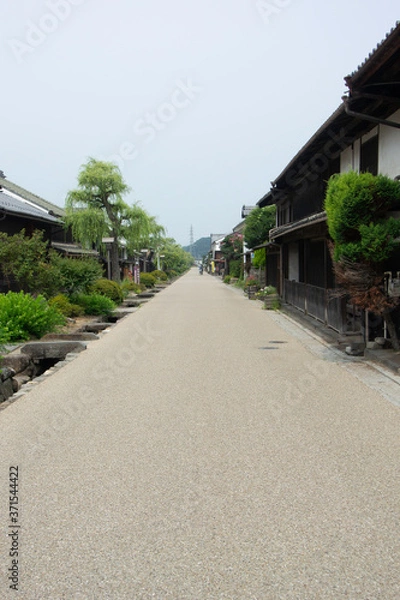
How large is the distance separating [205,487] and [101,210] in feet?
104

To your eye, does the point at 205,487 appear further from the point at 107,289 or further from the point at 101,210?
the point at 101,210

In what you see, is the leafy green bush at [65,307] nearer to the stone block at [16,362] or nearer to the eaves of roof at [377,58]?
the stone block at [16,362]

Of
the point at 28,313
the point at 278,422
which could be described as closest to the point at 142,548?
the point at 278,422

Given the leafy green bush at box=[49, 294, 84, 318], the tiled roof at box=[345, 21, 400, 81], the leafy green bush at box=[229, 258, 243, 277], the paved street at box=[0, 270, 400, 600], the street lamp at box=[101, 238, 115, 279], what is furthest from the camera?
the leafy green bush at box=[229, 258, 243, 277]

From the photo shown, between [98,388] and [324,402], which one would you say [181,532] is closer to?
[324,402]

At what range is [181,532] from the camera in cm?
364

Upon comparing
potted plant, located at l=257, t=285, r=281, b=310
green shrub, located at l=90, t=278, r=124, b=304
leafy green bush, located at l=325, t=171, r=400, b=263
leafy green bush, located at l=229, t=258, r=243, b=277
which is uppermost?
leafy green bush, located at l=325, t=171, r=400, b=263

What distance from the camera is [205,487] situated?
441 cm

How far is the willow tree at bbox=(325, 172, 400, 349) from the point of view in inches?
378

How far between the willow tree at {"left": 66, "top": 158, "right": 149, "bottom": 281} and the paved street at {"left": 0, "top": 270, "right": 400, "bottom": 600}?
25.2 metres

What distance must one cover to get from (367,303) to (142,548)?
735cm

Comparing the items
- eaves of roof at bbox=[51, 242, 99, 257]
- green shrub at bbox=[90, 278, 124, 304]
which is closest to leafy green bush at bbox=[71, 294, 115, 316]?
green shrub at bbox=[90, 278, 124, 304]

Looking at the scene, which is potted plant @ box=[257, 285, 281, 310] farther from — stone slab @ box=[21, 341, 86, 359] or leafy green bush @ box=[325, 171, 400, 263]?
leafy green bush @ box=[325, 171, 400, 263]

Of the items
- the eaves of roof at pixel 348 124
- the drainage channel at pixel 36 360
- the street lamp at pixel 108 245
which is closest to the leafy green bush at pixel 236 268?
the street lamp at pixel 108 245
